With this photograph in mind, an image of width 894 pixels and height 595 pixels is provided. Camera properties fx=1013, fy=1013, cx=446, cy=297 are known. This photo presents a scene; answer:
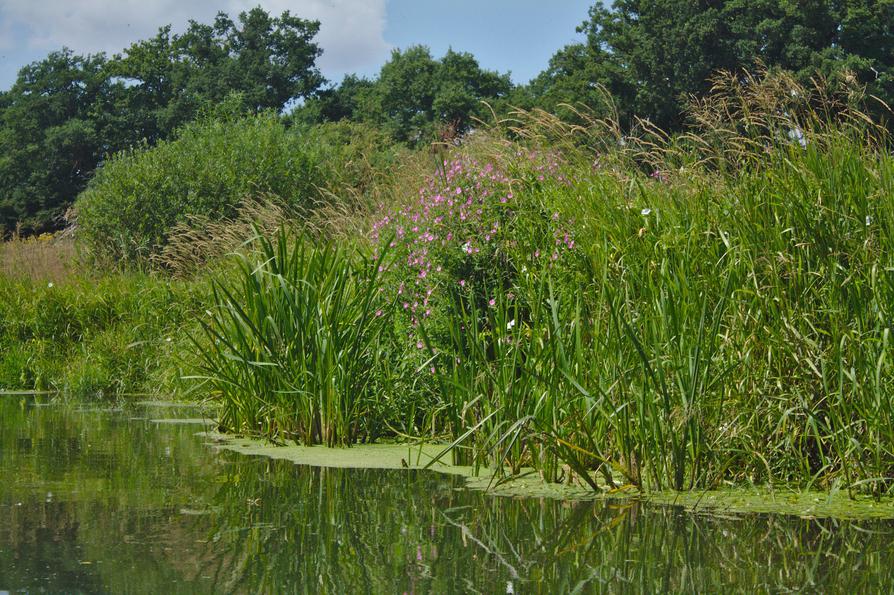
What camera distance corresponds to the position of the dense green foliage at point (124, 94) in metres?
42.3

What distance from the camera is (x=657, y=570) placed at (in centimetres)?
337

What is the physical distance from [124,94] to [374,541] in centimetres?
4541

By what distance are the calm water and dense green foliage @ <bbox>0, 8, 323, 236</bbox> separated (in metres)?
38.2

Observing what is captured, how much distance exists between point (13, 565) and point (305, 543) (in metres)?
0.99

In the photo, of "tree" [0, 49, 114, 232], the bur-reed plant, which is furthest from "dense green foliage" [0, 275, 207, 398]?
"tree" [0, 49, 114, 232]

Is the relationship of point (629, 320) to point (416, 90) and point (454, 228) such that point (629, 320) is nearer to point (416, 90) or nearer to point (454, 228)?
point (454, 228)

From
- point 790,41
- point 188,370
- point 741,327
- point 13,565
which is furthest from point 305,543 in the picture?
point 790,41

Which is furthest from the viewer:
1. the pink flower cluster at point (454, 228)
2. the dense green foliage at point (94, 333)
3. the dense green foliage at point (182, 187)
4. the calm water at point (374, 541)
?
the dense green foliage at point (182, 187)

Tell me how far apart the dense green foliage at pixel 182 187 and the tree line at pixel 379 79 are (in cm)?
1246

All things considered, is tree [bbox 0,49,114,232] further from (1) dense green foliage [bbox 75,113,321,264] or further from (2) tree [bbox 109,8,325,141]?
(1) dense green foliage [bbox 75,113,321,264]

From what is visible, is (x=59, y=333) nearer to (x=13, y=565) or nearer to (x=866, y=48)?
(x=13, y=565)

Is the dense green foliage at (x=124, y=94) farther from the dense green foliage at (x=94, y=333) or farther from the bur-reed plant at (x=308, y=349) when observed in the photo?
the bur-reed plant at (x=308, y=349)

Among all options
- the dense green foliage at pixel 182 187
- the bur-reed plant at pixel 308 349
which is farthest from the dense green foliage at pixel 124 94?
the bur-reed plant at pixel 308 349

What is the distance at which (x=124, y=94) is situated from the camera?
150ft
